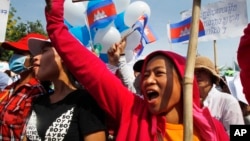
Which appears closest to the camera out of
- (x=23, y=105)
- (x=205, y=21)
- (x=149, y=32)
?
(x=23, y=105)

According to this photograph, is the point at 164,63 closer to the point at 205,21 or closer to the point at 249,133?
the point at 249,133

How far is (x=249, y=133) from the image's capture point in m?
2.15

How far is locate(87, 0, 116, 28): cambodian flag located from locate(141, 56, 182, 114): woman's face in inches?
144

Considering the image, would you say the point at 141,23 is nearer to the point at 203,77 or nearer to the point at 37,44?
the point at 203,77

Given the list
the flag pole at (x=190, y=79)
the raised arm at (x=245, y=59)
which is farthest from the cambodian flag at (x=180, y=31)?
the flag pole at (x=190, y=79)

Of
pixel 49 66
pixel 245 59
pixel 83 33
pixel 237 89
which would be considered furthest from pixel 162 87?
pixel 83 33

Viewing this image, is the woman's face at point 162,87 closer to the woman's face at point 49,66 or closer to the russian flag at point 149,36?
the woman's face at point 49,66

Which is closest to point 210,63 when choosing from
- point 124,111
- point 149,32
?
point 124,111

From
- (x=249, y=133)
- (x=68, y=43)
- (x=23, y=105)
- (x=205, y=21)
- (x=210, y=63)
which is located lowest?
(x=249, y=133)

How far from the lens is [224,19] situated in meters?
5.84

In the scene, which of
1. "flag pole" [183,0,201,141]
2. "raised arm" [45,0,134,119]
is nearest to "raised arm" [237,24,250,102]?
"flag pole" [183,0,201,141]

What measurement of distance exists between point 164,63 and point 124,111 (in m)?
0.30

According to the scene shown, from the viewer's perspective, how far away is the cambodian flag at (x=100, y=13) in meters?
5.66

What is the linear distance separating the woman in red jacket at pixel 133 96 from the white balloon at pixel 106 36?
3.55m
